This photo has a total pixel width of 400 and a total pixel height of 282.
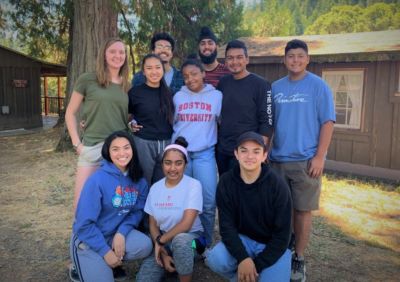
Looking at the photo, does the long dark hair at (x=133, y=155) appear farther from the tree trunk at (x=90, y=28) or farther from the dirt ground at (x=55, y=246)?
the tree trunk at (x=90, y=28)

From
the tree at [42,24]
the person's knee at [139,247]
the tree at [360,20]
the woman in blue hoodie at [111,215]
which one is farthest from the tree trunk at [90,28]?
the tree at [360,20]

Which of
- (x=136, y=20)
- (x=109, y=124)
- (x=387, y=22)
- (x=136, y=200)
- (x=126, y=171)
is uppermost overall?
(x=387, y=22)

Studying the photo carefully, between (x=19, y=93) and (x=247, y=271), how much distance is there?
15.3 meters

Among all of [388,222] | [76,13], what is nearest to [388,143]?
[388,222]

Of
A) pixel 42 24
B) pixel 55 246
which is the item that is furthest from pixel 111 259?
pixel 42 24

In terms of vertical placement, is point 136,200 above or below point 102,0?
below

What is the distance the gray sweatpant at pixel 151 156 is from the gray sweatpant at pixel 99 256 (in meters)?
0.58

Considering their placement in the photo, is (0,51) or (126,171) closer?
(126,171)

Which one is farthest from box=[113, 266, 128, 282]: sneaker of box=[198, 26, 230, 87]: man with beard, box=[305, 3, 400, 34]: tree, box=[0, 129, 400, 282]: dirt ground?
box=[305, 3, 400, 34]: tree

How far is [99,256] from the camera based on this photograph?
3006 mm

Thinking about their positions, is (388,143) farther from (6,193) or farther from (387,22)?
(387,22)

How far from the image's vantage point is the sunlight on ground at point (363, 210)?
489cm

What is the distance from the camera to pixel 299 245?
3598 mm

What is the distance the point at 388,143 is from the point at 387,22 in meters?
52.9
